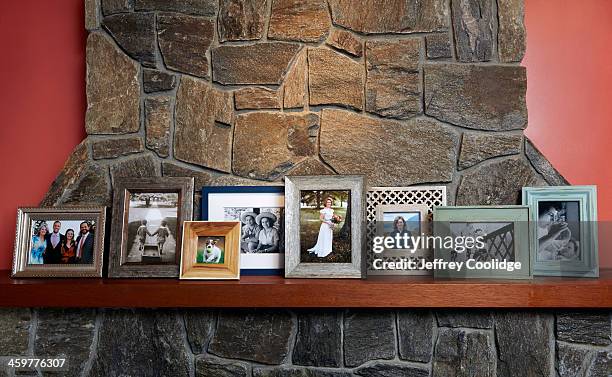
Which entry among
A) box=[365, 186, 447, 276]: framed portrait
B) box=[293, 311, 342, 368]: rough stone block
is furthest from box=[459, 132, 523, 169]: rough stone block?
box=[293, 311, 342, 368]: rough stone block

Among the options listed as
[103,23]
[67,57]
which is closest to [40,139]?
[67,57]

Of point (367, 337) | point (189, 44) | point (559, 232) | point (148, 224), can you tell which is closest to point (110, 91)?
point (189, 44)

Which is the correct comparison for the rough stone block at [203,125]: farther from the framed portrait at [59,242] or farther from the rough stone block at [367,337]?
the rough stone block at [367,337]

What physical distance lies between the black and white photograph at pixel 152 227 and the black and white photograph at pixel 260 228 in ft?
0.67

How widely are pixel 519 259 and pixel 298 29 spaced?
1.15 m

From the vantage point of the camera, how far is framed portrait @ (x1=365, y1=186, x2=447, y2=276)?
7.01 feet

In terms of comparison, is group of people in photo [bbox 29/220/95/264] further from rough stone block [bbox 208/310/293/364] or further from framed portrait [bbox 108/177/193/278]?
rough stone block [bbox 208/310/293/364]

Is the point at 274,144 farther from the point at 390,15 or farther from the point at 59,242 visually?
the point at 59,242

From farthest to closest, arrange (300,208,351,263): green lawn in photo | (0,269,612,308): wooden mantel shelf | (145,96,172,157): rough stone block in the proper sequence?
(145,96,172,157): rough stone block, (300,208,351,263): green lawn in photo, (0,269,612,308): wooden mantel shelf

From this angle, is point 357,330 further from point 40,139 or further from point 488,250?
point 40,139

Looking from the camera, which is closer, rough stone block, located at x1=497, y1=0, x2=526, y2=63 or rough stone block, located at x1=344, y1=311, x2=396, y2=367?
rough stone block, located at x1=344, y1=311, x2=396, y2=367

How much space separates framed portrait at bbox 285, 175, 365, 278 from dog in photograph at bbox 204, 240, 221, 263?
0.24 meters

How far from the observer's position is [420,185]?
2225 millimetres

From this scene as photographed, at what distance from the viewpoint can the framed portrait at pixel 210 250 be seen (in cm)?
209
